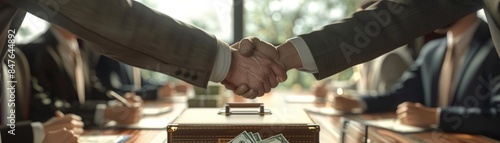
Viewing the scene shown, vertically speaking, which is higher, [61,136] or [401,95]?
[401,95]

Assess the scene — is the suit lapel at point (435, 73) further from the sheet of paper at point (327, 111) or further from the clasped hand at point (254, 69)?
the clasped hand at point (254, 69)

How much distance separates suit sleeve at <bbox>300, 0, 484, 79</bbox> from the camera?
5.00 ft

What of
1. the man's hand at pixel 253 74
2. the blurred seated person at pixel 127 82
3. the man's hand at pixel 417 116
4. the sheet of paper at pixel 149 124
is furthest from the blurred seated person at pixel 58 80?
the man's hand at pixel 417 116

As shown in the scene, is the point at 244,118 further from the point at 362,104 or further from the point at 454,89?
the point at 454,89

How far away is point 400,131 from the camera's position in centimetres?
165

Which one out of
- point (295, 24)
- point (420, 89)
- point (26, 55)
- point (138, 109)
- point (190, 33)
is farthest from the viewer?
point (295, 24)

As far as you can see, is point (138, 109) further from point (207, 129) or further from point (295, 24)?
point (295, 24)

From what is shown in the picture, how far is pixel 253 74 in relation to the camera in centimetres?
164

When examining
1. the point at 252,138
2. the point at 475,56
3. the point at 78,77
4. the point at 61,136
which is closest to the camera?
the point at 252,138

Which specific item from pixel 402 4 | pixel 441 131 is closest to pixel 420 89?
pixel 441 131

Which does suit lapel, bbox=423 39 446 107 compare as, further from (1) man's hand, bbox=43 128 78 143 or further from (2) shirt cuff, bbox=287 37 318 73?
(1) man's hand, bbox=43 128 78 143

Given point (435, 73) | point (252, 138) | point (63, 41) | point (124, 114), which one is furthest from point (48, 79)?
point (435, 73)

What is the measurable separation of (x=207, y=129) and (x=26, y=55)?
71.1 inches

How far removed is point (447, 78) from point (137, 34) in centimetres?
179
